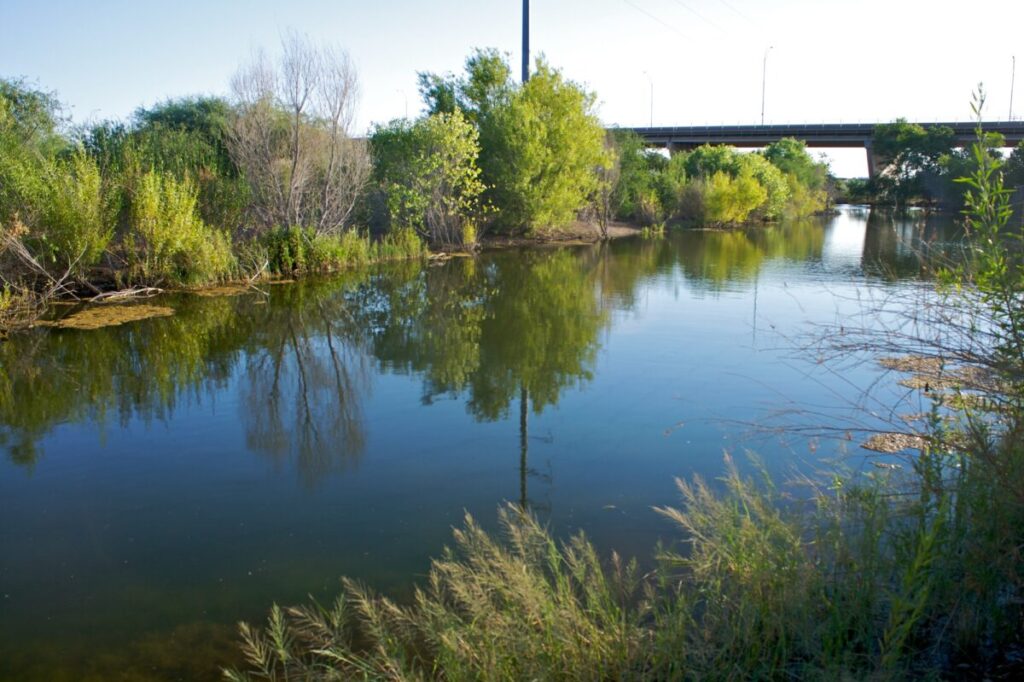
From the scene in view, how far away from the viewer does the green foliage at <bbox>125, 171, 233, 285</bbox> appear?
14180 mm

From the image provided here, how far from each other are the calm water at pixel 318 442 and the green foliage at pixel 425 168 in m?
8.72

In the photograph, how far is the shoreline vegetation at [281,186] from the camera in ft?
43.6

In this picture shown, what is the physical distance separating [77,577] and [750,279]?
16.4 meters

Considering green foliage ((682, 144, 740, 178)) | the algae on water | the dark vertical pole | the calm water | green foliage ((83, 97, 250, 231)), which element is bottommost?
the calm water

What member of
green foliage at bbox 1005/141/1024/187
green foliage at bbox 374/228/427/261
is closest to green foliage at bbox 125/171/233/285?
green foliage at bbox 374/228/427/261

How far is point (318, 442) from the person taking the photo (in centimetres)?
703

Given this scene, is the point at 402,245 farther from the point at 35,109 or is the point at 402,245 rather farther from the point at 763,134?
the point at 763,134

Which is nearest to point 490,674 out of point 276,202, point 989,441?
point 989,441

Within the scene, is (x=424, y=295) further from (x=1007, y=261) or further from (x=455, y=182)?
(x=1007, y=261)

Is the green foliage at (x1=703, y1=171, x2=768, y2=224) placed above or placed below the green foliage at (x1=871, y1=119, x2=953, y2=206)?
below

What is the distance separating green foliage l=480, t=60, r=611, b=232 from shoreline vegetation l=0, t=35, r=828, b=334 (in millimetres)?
61

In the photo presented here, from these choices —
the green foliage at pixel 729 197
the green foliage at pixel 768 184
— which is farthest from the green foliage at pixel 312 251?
the green foliage at pixel 768 184

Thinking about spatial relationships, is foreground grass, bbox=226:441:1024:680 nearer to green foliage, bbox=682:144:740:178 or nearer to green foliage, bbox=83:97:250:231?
green foliage, bbox=83:97:250:231

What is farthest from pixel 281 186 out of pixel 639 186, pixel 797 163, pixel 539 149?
pixel 797 163
